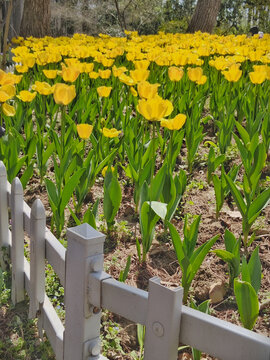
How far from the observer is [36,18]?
9.96 metres

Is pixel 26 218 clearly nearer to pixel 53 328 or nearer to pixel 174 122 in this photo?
pixel 53 328

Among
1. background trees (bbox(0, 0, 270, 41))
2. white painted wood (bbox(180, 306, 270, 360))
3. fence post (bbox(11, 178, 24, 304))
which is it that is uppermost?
background trees (bbox(0, 0, 270, 41))

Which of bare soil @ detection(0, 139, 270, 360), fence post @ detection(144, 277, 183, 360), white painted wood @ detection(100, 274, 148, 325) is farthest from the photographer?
bare soil @ detection(0, 139, 270, 360)

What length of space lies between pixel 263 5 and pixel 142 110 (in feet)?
78.7

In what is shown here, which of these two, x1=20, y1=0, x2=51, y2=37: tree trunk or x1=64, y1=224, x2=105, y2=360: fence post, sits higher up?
x1=20, y1=0, x2=51, y2=37: tree trunk

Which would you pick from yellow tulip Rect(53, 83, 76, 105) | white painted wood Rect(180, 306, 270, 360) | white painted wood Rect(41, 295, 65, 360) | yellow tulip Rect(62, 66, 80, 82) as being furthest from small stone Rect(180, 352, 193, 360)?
yellow tulip Rect(62, 66, 80, 82)

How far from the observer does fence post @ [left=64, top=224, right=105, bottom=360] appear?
1335 mm

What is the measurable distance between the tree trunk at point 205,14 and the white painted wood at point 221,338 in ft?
38.0

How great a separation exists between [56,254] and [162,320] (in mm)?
601

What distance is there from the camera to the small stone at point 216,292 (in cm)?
203

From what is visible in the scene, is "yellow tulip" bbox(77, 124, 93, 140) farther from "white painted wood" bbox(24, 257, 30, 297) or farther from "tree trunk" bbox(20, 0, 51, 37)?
"tree trunk" bbox(20, 0, 51, 37)

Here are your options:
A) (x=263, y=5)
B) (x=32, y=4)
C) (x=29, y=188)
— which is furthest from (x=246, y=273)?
(x=263, y=5)

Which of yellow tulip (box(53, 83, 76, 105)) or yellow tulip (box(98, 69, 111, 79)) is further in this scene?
yellow tulip (box(98, 69, 111, 79))

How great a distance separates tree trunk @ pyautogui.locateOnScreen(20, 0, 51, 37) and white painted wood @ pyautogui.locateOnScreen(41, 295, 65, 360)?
358 inches
